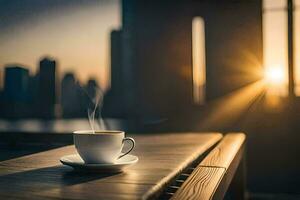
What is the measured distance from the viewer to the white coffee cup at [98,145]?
682 mm

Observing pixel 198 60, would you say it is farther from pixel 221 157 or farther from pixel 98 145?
pixel 98 145

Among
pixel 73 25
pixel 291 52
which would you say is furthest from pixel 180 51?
pixel 73 25

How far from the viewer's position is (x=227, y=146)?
133 cm

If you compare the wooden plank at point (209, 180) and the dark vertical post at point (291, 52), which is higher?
the dark vertical post at point (291, 52)

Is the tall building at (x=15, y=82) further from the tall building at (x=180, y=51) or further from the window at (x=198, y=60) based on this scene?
the window at (x=198, y=60)

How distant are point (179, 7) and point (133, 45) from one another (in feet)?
Answer: 3.41

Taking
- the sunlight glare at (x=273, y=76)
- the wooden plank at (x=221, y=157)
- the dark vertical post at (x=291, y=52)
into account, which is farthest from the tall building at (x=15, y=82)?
the wooden plank at (x=221, y=157)

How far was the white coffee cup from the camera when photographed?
68 cm

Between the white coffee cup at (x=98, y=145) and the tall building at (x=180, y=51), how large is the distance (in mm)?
3581

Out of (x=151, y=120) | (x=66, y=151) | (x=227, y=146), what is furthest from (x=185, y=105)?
(x=66, y=151)

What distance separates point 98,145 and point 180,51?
415cm

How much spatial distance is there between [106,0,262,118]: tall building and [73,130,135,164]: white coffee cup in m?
3.58

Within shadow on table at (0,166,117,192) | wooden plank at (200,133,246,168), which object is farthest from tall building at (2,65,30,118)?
shadow on table at (0,166,117,192)

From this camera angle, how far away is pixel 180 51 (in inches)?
186
